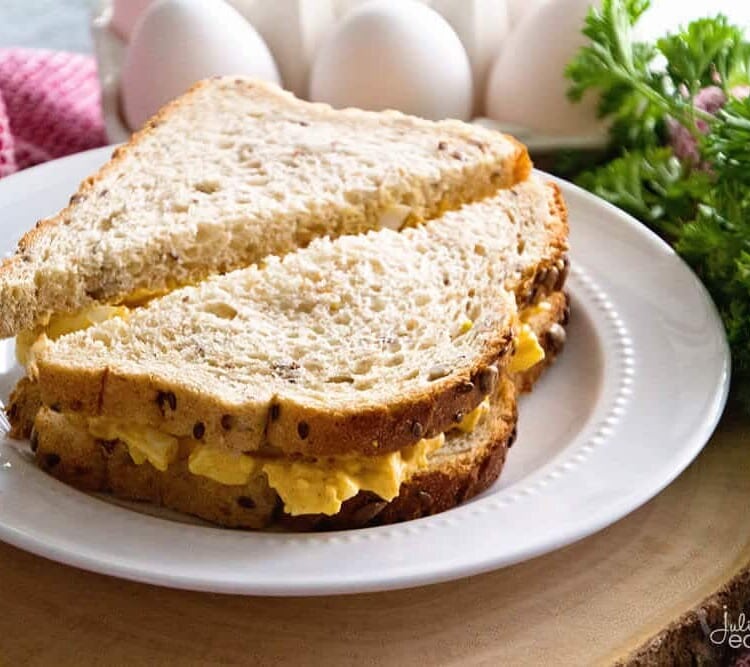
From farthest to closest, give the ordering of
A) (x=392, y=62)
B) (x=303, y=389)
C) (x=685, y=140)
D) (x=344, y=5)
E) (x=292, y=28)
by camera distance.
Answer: (x=344, y=5)
(x=292, y=28)
(x=392, y=62)
(x=685, y=140)
(x=303, y=389)

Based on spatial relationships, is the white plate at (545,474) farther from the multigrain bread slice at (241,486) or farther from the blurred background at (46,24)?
the blurred background at (46,24)

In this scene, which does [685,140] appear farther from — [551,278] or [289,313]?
[289,313]

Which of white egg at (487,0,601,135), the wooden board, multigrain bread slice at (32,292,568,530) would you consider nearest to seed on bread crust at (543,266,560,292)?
multigrain bread slice at (32,292,568,530)

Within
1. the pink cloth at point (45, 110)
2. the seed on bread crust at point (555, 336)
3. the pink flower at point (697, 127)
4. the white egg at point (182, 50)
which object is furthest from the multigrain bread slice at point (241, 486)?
the pink cloth at point (45, 110)

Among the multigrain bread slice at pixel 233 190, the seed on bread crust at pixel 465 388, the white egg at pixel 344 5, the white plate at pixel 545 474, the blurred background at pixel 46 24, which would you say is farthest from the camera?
the blurred background at pixel 46 24

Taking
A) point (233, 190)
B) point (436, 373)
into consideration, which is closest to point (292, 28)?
point (233, 190)

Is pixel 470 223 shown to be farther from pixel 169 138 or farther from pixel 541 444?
pixel 169 138

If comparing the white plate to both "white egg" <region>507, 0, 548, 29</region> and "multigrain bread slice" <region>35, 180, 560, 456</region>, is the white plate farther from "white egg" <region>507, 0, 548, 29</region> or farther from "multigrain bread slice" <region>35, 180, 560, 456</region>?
"white egg" <region>507, 0, 548, 29</region>
